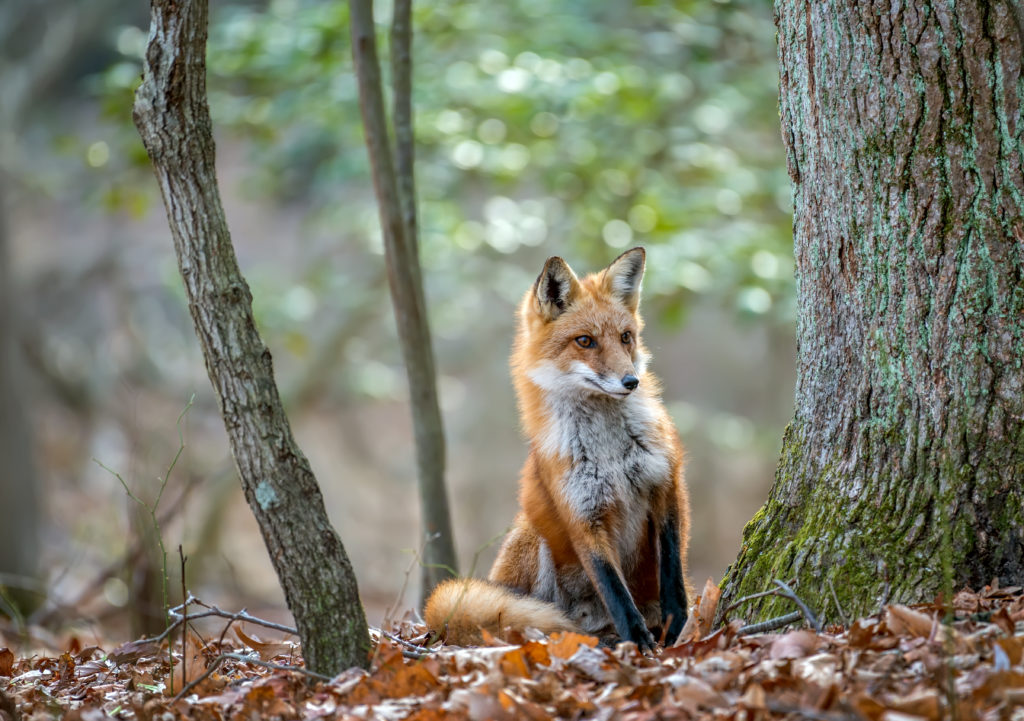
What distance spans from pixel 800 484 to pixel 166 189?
103 inches

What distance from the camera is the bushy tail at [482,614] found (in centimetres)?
378

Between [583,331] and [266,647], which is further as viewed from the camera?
[583,331]

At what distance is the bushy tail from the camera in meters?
3.78

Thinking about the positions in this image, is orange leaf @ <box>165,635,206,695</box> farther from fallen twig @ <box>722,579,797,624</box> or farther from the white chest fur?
fallen twig @ <box>722,579,797,624</box>

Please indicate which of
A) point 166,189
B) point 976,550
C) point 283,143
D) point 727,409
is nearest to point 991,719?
point 976,550

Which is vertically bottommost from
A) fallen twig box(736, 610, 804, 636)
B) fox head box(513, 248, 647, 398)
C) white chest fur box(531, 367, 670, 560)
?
fallen twig box(736, 610, 804, 636)

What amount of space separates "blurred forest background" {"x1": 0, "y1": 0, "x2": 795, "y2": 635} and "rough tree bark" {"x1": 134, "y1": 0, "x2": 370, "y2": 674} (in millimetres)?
1038

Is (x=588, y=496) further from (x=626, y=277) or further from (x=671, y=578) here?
(x=626, y=277)

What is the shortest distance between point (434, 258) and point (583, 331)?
18.7 feet

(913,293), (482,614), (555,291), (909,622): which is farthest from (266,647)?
(913,293)

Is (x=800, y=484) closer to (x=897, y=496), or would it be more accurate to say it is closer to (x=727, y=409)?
(x=897, y=496)

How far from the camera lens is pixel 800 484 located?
354 cm

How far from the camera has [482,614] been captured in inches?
150

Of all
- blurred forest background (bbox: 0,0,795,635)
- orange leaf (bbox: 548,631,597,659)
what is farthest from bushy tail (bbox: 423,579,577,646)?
orange leaf (bbox: 548,631,597,659)
